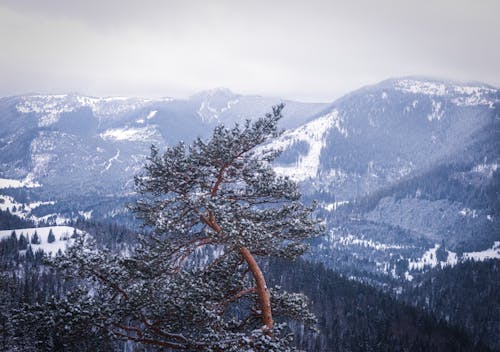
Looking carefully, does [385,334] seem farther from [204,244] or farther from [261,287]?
[204,244]

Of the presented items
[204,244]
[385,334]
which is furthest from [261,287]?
[385,334]

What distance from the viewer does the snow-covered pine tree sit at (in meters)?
17.4

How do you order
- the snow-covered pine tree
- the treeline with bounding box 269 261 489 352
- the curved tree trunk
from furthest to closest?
the treeline with bounding box 269 261 489 352, the curved tree trunk, the snow-covered pine tree

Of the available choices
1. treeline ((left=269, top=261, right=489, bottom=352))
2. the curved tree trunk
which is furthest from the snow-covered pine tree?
treeline ((left=269, top=261, right=489, bottom=352))

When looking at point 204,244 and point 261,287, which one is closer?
point 261,287

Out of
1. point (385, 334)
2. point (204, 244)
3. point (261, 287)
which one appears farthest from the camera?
point (385, 334)

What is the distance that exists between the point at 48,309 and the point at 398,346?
184 m

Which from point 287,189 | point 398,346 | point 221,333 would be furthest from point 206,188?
point 398,346

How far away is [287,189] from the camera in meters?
21.4

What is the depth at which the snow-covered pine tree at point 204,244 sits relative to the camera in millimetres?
17406

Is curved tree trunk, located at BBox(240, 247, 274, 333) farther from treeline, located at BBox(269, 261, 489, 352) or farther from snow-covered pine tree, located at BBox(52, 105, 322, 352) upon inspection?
treeline, located at BBox(269, 261, 489, 352)

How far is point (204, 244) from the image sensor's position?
Answer: 66.7 ft

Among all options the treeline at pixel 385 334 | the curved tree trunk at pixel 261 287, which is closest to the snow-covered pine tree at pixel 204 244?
the curved tree trunk at pixel 261 287

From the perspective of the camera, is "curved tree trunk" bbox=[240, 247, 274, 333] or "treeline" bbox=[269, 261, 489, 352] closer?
"curved tree trunk" bbox=[240, 247, 274, 333]
